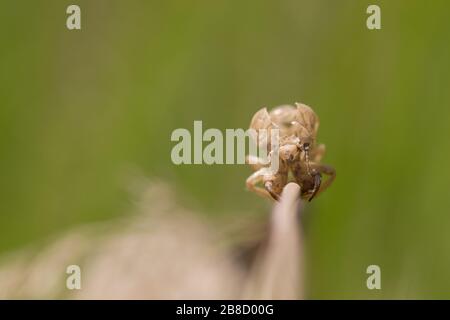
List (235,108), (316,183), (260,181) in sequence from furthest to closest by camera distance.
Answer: (235,108)
(260,181)
(316,183)

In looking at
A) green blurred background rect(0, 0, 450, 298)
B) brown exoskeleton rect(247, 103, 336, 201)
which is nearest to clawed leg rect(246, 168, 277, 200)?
brown exoskeleton rect(247, 103, 336, 201)

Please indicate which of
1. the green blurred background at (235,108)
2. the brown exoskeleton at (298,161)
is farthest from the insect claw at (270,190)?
the green blurred background at (235,108)

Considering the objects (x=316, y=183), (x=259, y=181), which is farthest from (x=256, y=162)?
(x=316, y=183)

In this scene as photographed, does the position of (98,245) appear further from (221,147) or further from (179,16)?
(179,16)

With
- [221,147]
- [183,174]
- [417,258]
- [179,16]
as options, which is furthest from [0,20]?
[417,258]

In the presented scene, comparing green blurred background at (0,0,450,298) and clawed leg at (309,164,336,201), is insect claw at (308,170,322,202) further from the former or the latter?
green blurred background at (0,0,450,298)

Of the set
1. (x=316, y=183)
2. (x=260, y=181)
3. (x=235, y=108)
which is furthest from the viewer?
(x=235, y=108)

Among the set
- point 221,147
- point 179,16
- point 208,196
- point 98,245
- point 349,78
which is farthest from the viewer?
point 179,16

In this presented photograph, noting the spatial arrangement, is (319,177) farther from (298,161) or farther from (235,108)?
(235,108)
